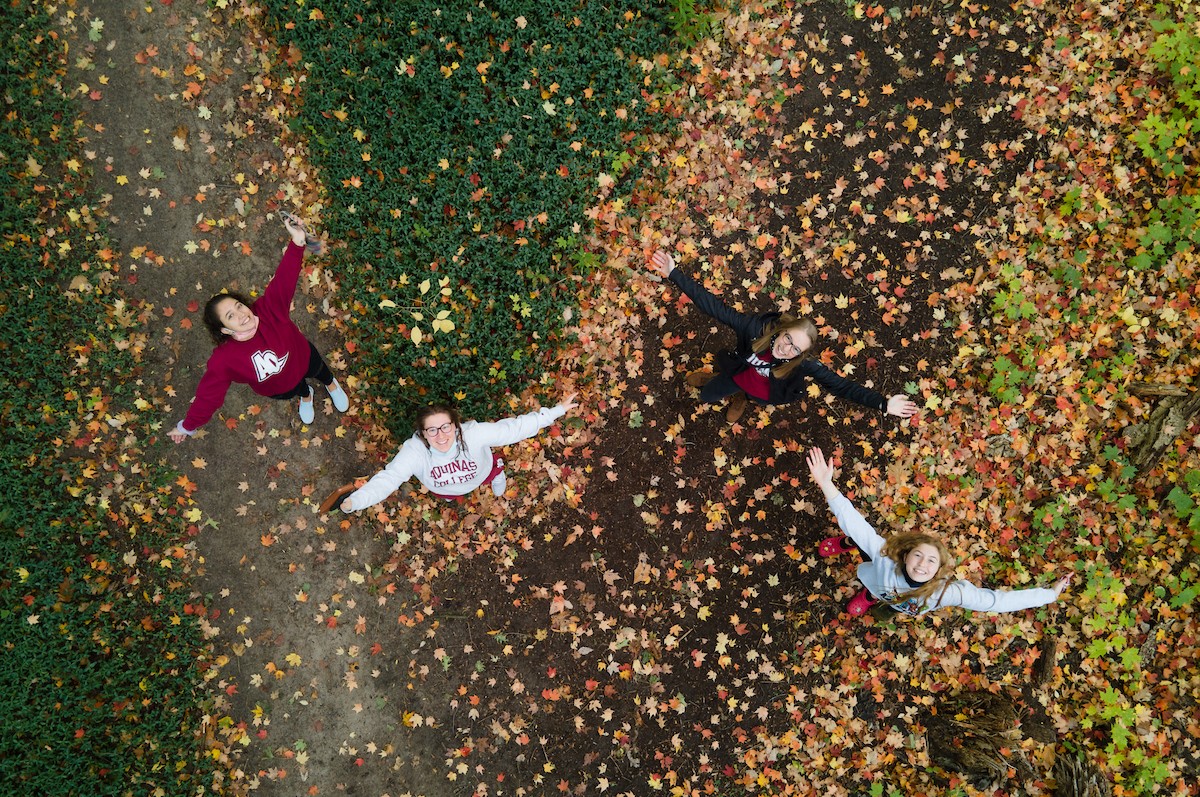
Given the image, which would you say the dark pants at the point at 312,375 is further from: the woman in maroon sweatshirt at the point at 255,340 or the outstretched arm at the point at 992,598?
the outstretched arm at the point at 992,598

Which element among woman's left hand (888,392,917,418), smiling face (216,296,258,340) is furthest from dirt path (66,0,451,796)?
woman's left hand (888,392,917,418)

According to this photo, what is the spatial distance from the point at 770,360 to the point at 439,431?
9.34ft

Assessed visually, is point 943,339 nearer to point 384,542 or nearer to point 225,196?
point 384,542

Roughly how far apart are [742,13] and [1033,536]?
20.6 feet

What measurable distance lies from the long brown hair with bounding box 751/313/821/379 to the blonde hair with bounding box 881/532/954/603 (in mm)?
1676

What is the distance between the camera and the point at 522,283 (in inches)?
257

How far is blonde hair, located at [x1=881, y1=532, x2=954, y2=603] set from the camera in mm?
5129

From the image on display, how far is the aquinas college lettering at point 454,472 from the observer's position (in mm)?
5395

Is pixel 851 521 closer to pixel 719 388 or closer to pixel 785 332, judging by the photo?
pixel 719 388

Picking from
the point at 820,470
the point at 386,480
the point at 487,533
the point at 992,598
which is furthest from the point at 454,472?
the point at 992,598

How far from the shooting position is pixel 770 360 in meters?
5.56

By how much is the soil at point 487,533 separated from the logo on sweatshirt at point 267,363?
1.19 meters

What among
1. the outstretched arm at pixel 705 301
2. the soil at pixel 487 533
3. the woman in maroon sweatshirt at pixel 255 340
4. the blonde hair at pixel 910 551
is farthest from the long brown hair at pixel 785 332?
the woman in maroon sweatshirt at pixel 255 340

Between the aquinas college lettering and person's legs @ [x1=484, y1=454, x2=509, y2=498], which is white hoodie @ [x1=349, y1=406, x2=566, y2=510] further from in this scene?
person's legs @ [x1=484, y1=454, x2=509, y2=498]
